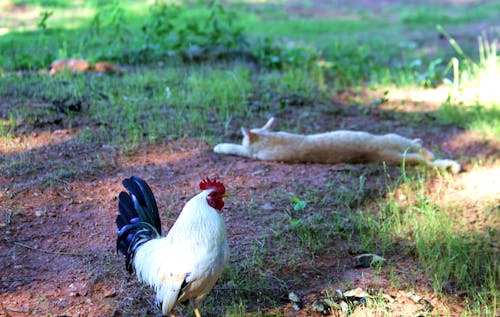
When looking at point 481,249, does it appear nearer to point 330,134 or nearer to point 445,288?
point 445,288

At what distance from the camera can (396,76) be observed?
27.2ft

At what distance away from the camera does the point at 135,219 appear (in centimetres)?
371

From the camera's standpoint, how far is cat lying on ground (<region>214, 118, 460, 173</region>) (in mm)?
5488

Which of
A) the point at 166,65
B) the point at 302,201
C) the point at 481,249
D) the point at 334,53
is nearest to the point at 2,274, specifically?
the point at 302,201

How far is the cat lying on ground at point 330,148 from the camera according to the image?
549 centimetres

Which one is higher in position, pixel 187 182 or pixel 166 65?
pixel 166 65

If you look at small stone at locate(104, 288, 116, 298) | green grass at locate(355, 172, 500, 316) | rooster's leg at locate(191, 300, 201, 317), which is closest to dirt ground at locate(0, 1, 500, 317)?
small stone at locate(104, 288, 116, 298)

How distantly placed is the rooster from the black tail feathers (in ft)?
0.07

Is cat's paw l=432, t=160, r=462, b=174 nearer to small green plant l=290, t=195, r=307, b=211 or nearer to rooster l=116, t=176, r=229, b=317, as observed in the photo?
small green plant l=290, t=195, r=307, b=211

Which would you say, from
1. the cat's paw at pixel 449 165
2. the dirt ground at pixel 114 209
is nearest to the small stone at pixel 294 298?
the dirt ground at pixel 114 209

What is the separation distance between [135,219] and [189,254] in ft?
2.02

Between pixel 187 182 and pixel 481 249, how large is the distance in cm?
247

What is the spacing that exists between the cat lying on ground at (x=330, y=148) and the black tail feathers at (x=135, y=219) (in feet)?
6.29

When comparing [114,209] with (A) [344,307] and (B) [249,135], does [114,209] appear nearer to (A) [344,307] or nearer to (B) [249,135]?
(B) [249,135]
